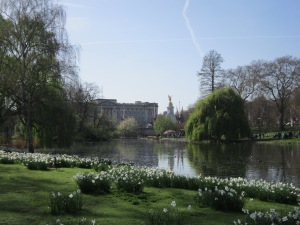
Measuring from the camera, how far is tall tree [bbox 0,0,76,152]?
86.3ft

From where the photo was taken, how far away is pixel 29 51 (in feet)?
89.7

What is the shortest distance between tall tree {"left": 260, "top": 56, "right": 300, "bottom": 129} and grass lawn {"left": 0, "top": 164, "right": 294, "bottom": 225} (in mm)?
67074

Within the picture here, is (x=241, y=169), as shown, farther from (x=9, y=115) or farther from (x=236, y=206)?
(x=9, y=115)

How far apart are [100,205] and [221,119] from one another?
46606 mm

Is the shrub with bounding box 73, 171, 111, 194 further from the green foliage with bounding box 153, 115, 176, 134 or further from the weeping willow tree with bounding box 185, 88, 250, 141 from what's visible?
the green foliage with bounding box 153, 115, 176, 134

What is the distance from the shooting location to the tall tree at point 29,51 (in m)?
26.3

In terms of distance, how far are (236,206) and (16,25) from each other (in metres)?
22.4

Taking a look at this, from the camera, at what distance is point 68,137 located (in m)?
30.7

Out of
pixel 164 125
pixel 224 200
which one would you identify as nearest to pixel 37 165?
pixel 224 200

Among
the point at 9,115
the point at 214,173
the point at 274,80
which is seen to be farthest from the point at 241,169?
the point at 274,80

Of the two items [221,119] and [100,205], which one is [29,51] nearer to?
[100,205]

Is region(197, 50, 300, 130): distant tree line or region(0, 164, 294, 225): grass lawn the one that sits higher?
region(197, 50, 300, 130): distant tree line

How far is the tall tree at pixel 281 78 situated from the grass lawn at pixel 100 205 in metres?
67.1

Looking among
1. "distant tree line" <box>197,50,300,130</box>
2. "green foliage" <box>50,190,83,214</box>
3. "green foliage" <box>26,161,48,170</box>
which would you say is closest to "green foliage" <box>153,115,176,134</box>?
"distant tree line" <box>197,50,300,130</box>
